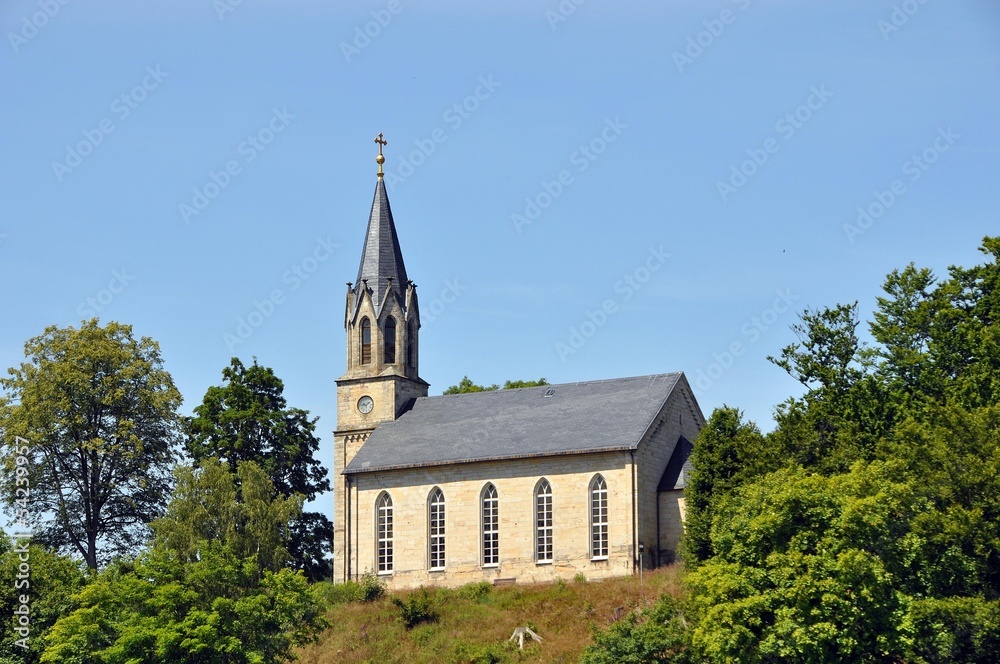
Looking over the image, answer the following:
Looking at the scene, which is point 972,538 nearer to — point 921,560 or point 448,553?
point 921,560

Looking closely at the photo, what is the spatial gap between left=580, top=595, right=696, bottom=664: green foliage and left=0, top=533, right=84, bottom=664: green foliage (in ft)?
64.3

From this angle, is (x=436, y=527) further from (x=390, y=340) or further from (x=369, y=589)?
(x=390, y=340)

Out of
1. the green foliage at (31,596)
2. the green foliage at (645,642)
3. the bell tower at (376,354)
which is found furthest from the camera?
the bell tower at (376,354)

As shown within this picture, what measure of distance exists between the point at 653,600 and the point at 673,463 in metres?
10.3

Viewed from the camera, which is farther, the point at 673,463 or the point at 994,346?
the point at 673,463

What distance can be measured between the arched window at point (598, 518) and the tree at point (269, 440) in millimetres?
17019

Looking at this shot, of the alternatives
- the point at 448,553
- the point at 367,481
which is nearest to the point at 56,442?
the point at 367,481

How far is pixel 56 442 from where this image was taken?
7394 centimetres

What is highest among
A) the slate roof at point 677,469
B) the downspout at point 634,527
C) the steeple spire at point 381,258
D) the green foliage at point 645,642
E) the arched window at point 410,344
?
the steeple spire at point 381,258

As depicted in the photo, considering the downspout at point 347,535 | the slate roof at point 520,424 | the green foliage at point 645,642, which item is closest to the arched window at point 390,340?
the slate roof at point 520,424

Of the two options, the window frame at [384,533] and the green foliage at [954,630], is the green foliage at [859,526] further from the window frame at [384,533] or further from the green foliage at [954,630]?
the window frame at [384,533]

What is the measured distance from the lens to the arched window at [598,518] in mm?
66062

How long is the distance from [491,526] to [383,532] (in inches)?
214

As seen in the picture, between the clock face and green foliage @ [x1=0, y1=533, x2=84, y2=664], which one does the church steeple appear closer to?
the clock face
